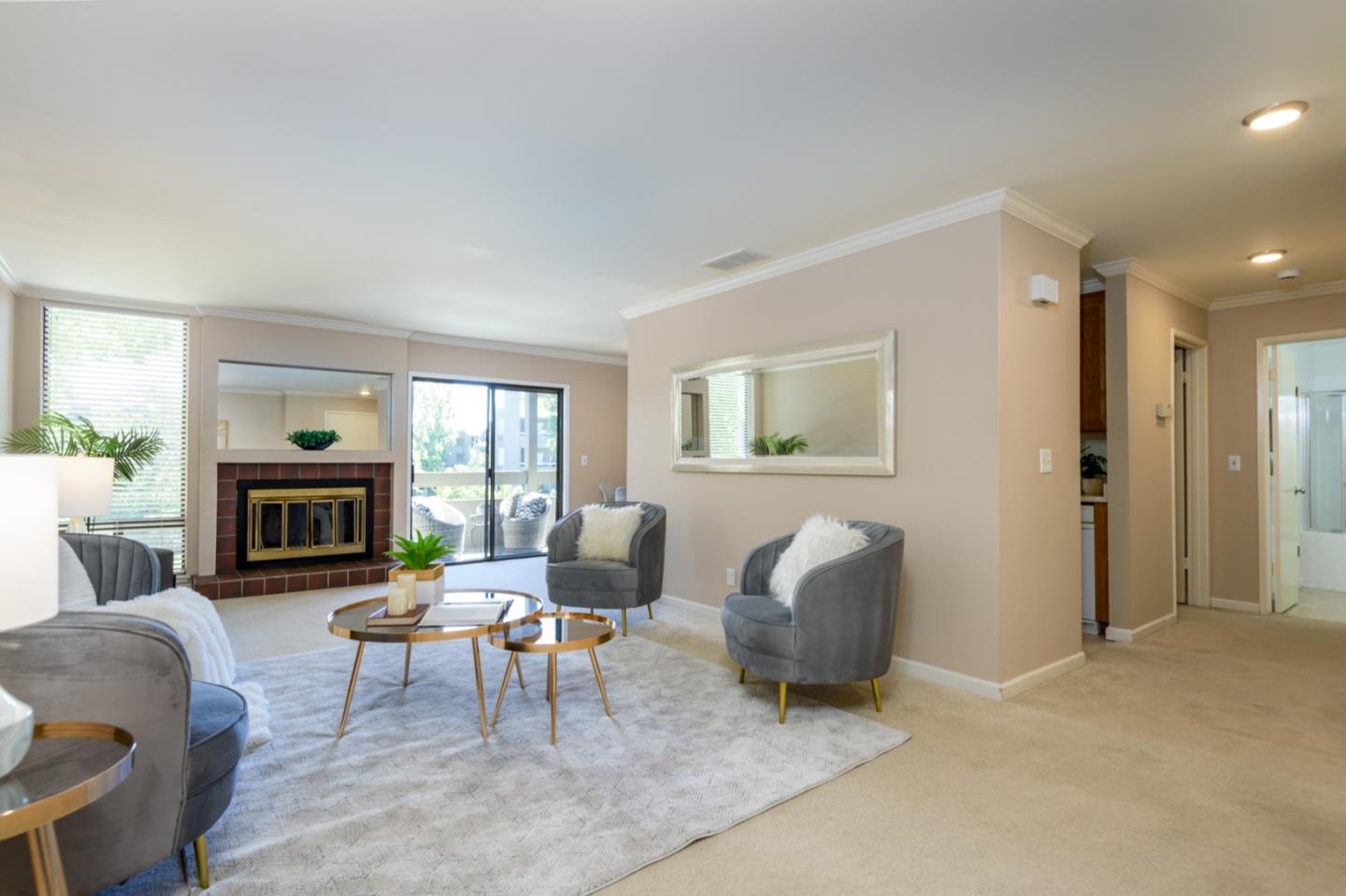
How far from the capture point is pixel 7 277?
184 inches

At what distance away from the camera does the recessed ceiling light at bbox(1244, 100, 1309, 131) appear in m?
2.40

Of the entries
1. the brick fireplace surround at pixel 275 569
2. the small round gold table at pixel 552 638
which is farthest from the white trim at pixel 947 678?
the brick fireplace surround at pixel 275 569

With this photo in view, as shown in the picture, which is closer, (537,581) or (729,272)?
(729,272)

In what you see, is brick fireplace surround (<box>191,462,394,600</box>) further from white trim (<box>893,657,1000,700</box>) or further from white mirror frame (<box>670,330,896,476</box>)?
white trim (<box>893,657,1000,700</box>)

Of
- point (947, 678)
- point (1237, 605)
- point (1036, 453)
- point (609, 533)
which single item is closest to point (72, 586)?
point (609, 533)

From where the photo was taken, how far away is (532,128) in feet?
8.59

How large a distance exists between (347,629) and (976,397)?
303 centimetres

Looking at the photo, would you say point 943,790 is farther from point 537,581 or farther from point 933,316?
point 537,581

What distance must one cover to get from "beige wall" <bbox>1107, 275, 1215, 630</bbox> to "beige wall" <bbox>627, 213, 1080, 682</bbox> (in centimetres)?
80

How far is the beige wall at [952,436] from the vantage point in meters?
3.26

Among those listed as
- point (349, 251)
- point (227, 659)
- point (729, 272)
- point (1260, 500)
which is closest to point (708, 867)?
point (227, 659)

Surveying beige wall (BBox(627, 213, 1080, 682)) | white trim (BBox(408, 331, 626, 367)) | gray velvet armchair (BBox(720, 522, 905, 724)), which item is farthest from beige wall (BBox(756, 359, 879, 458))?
white trim (BBox(408, 331, 626, 367))

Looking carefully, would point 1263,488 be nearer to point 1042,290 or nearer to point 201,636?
point 1042,290

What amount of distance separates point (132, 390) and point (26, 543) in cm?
542
